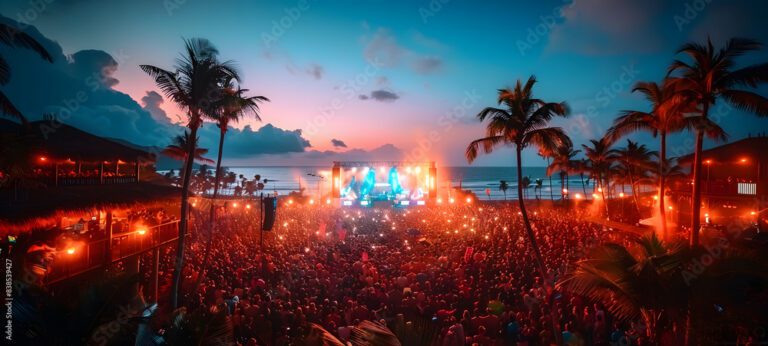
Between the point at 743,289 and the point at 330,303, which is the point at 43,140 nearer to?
the point at 330,303

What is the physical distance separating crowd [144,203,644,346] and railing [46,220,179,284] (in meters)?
2.00

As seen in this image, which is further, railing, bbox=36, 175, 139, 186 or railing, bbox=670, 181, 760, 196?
railing, bbox=670, 181, 760, 196

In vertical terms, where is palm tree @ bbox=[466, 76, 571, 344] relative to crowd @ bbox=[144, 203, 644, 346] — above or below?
above

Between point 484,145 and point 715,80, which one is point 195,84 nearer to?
point 484,145

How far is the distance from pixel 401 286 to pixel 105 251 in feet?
31.5

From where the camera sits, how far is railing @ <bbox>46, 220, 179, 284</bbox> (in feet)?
29.1

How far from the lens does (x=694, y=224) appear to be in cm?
1081

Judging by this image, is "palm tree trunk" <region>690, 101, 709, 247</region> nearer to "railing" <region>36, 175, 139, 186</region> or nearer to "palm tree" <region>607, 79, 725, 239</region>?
"palm tree" <region>607, 79, 725, 239</region>

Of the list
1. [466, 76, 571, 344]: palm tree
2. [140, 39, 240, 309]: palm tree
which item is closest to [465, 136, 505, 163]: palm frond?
[466, 76, 571, 344]: palm tree

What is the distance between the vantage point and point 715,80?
10.2 metres

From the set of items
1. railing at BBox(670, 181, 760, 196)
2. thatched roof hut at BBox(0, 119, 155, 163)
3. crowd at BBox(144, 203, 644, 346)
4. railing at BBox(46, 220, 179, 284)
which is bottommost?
crowd at BBox(144, 203, 644, 346)

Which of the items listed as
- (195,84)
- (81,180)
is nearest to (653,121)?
(195,84)

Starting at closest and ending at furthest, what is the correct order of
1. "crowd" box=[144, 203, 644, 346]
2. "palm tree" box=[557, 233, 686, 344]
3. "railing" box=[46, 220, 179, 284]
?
"palm tree" box=[557, 233, 686, 344]
"railing" box=[46, 220, 179, 284]
"crowd" box=[144, 203, 644, 346]

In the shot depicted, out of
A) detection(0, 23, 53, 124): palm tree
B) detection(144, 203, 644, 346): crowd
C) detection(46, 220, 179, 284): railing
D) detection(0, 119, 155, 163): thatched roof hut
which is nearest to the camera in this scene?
detection(0, 23, 53, 124): palm tree
